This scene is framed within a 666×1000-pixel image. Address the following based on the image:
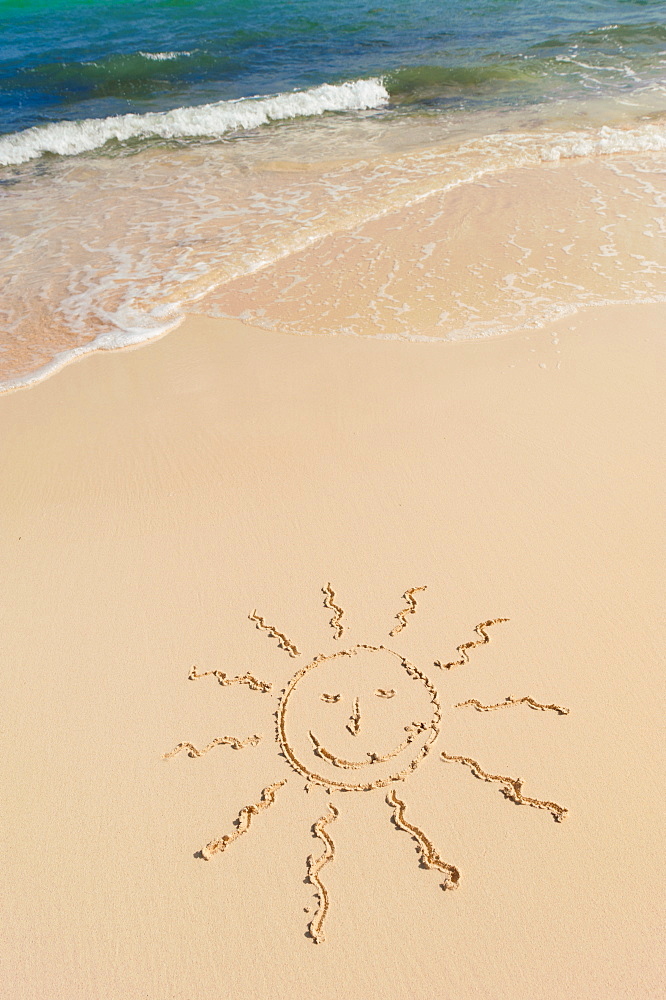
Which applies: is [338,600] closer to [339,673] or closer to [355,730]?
[339,673]

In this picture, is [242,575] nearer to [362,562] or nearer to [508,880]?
[362,562]

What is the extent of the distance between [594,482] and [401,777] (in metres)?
1.89

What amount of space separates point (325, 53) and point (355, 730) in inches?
599

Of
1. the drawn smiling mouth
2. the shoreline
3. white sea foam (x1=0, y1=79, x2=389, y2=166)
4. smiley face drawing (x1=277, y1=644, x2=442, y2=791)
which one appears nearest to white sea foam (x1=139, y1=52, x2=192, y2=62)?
white sea foam (x1=0, y1=79, x2=389, y2=166)

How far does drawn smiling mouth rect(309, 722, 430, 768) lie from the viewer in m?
2.38

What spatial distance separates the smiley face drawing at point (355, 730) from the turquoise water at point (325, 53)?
10.6m

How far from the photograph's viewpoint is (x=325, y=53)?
13.8 meters

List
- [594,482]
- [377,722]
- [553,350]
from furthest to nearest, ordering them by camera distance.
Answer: [553,350]
[594,482]
[377,722]

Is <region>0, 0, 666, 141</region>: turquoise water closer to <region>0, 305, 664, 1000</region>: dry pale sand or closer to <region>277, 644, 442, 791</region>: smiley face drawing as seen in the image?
<region>0, 305, 664, 1000</region>: dry pale sand

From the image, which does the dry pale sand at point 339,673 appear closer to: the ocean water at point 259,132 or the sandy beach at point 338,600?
the sandy beach at point 338,600

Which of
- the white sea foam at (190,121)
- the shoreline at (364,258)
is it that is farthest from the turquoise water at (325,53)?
the shoreline at (364,258)

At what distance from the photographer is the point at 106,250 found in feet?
21.6

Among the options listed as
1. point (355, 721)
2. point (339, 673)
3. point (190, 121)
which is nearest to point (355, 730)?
point (355, 721)

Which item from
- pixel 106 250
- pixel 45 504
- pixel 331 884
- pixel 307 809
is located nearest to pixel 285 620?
pixel 307 809
